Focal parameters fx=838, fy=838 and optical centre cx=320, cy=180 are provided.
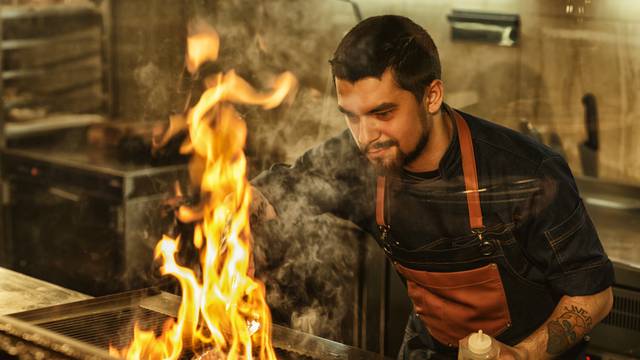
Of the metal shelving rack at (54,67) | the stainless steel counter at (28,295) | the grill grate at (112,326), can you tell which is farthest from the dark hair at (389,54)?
the metal shelving rack at (54,67)

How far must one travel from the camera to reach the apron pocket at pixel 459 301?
2752 mm

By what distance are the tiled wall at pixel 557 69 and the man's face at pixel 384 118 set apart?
1807 millimetres

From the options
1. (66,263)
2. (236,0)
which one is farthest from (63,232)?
(236,0)

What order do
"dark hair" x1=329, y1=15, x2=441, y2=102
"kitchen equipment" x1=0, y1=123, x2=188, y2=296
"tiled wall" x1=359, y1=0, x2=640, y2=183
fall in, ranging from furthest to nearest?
"kitchen equipment" x1=0, y1=123, x2=188, y2=296, "tiled wall" x1=359, y1=0, x2=640, y2=183, "dark hair" x1=329, y1=15, x2=441, y2=102

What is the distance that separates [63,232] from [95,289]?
1.98 feet

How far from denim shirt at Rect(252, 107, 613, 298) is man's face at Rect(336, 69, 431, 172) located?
0.12m

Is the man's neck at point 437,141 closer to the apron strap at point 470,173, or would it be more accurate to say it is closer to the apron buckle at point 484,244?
the apron strap at point 470,173

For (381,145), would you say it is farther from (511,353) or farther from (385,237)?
(511,353)

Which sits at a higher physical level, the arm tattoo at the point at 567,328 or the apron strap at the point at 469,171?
the apron strap at the point at 469,171

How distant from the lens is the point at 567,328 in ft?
8.03

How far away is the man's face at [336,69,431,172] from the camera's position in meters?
2.61

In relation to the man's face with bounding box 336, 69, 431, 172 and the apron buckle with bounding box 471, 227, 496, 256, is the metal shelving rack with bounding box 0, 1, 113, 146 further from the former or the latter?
the apron buckle with bounding box 471, 227, 496, 256

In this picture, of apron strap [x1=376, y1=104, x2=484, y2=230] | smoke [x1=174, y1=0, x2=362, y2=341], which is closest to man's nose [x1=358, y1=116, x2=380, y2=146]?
apron strap [x1=376, y1=104, x2=484, y2=230]

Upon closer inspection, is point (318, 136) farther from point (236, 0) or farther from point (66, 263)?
point (66, 263)
